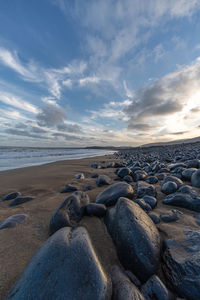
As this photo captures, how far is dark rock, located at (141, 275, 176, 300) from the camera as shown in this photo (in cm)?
81

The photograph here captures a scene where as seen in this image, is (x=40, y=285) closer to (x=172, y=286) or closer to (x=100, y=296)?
(x=100, y=296)

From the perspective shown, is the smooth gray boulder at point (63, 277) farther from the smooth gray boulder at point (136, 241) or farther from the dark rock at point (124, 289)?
the smooth gray boulder at point (136, 241)

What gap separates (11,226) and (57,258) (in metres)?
1.22

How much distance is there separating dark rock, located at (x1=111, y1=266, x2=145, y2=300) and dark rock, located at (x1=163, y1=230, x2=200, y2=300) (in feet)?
0.96

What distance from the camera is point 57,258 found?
918 millimetres

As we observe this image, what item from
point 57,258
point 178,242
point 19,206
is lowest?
point 19,206

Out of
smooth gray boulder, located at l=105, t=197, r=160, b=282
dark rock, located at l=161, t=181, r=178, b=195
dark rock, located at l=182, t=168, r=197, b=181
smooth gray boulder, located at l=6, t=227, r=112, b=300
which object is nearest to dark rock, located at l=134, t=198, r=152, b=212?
smooth gray boulder, located at l=105, t=197, r=160, b=282

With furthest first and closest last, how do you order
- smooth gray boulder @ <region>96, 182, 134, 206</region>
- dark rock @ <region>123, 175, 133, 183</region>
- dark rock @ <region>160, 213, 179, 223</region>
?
dark rock @ <region>123, 175, 133, 183</region>, smooth gray boulder @ <region>96, 182, 134, 206</region>, dark rock @ <region>160, 213, 179, 223</region>

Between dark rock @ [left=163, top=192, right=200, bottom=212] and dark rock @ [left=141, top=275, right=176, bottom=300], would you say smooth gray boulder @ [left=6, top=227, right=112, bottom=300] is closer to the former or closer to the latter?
dark rock @ [left=141, top=275, right=176, bottom=300]

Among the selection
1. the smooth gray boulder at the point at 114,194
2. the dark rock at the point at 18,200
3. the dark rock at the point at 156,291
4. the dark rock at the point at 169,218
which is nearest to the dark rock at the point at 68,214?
the smooth gray boulder at the point at 114,194

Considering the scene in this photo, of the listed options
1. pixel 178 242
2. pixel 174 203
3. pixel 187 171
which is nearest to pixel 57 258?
pixel 178 242

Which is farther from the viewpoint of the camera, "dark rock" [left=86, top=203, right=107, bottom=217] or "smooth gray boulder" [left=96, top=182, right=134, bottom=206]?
"smooth gray boulder" [left=96, top=182, right=134, bottom=206]

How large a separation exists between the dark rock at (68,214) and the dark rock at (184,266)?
109 centimetres

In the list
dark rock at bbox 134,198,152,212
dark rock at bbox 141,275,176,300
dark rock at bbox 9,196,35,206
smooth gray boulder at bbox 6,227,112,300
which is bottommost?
dark rock at bbox 9,196,35,206
